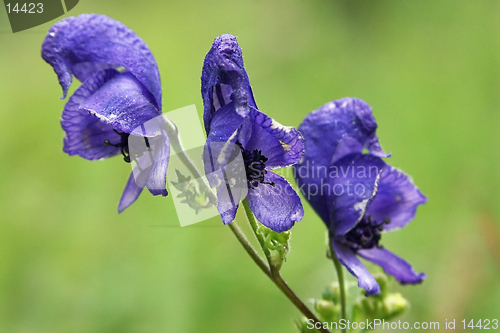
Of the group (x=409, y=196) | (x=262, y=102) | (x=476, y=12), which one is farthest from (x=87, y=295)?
(x=476, y=12)

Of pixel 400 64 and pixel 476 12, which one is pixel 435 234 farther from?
pixel 476 12

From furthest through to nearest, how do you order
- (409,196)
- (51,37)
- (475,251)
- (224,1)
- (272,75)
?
(224,1), (272,75), (475,251), (409,196), (51,37)

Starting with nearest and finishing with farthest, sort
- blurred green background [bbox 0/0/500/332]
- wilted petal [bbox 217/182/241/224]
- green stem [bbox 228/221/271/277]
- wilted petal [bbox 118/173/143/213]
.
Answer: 1. wilted petal [bbox 217/182/241/224]
2. green stem [bbox 228/221/271/277]
3. wilted petal [bbox 118/173/143/213]
4. blurred green background [bbox 0/0/500/332]

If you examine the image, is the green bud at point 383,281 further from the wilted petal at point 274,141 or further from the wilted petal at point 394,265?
the wilted petal at point 274,141

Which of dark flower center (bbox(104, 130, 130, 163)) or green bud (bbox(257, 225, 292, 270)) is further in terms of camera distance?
dark flower center (bbox(104, 130, 130, 163))

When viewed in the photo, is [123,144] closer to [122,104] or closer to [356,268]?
[122,104]

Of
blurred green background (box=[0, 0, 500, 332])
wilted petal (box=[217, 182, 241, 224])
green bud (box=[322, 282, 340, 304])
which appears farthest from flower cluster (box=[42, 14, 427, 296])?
blurred green background (box=[0, 0, 500, 332])

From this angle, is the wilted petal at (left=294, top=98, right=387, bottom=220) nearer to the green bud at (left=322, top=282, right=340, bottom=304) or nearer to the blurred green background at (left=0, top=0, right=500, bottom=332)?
the green bud at (left=322, top=282, right=340, bottom=304)

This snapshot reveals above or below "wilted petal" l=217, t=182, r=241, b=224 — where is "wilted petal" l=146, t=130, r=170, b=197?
above
